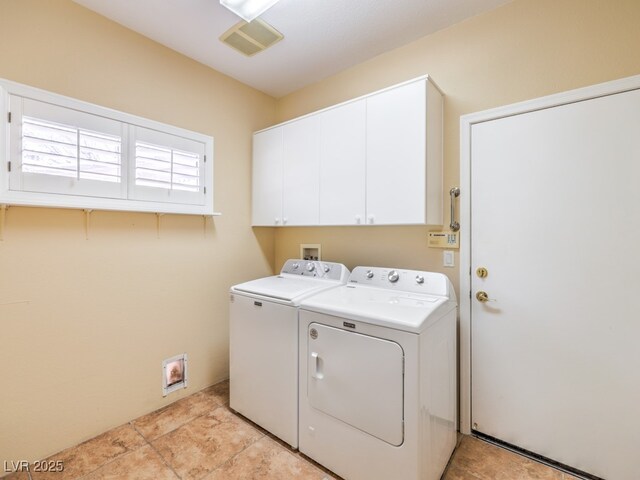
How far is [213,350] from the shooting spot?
259cm

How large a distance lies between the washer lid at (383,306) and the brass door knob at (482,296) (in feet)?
0.72

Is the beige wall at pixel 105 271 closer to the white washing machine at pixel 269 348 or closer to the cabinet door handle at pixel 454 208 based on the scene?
the white washing machine at pixel 269 348

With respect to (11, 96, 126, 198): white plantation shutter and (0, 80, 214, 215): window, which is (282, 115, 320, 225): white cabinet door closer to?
(0, 80, 214, 215): window

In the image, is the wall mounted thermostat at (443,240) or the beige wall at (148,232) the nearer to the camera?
the beige wall at (148,232)

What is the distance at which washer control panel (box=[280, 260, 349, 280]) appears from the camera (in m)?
2.27

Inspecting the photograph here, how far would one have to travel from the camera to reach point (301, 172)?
7.93 feet

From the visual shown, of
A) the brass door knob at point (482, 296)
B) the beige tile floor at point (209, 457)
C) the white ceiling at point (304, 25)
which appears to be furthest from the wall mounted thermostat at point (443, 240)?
the white ceiling at point (304, 25)

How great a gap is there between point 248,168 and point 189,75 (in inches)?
34.6

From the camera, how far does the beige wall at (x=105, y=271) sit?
1654 mm

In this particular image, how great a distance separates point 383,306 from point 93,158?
2.02 metres

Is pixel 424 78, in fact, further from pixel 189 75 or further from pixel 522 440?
pixel 522 440

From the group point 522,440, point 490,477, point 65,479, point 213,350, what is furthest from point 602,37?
point 65,479

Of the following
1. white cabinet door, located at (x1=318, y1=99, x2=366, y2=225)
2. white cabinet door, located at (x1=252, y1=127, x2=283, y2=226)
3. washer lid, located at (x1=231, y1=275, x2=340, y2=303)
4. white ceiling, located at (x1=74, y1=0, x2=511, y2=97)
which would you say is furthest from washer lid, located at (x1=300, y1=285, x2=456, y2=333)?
white ceiling, located at (x1=74, y1=0, x2=511, y2=97)

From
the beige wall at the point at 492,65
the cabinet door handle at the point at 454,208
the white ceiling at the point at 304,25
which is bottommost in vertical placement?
the cabinet door handle at the point at 454,208
